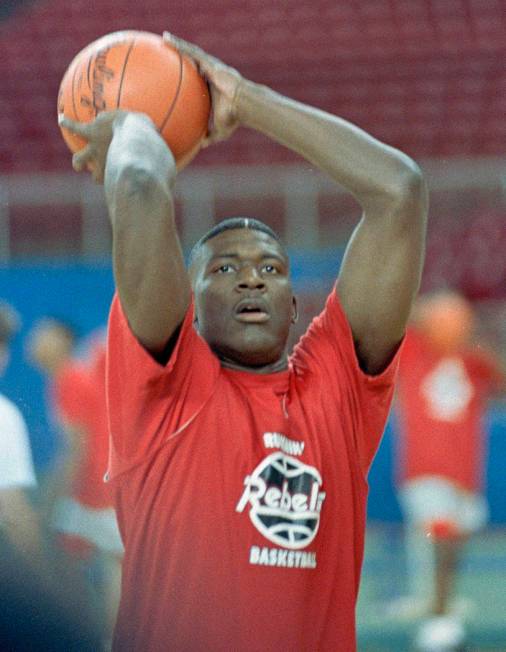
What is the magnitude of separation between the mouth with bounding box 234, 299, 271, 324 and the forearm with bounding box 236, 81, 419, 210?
304mm

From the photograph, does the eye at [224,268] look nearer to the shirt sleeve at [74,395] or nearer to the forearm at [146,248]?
the forearm at [146,248]

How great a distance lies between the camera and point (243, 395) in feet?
7.97

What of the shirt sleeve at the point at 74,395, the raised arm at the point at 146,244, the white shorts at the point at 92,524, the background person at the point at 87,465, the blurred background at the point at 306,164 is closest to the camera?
the raised arm at the point at 146,244

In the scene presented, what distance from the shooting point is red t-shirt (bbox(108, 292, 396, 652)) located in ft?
7.32

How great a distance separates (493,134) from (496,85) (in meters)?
0.42

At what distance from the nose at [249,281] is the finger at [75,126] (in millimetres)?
444

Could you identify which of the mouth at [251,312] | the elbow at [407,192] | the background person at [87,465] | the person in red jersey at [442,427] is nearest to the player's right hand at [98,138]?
the mouth at [251,312]

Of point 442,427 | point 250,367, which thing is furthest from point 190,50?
point 442,427

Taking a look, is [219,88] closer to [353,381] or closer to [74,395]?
[353,381]

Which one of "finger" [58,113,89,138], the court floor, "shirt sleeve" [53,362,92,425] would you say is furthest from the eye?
"shirt sleeve" [53,362,92,425]

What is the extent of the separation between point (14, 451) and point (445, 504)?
3239mm

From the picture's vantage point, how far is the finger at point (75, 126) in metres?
2.49

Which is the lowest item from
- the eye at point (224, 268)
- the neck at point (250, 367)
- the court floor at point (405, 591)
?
the court floor at point (405, 591)

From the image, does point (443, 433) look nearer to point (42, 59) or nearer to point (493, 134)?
point (493, 134)
